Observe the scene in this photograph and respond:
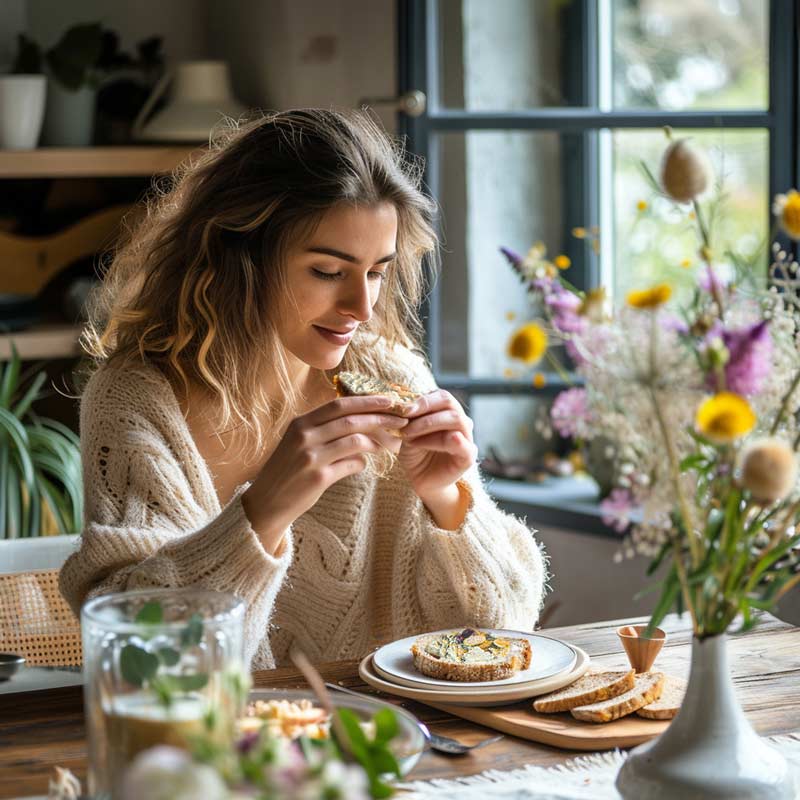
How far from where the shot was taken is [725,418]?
37.0 inches

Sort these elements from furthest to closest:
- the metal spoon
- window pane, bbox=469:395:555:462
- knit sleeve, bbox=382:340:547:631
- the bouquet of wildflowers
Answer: window pane, bbox=469:395:555:462, knit sleeve, bbox=382:340:547:631, the metal spoon, the bouquet of wildflowers

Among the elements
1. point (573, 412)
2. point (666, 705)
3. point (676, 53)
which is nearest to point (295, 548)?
point (666, 705)

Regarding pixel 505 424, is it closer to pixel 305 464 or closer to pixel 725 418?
pixel 305 464

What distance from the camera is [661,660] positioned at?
161cm

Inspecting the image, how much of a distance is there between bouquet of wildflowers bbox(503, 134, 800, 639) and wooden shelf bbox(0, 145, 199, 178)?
2679mm

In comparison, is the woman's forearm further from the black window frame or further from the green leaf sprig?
the black window frame

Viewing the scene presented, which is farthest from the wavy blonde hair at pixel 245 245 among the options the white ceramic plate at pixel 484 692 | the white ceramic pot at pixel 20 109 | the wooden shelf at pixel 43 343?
the white ceramic pot at pixel 20 109

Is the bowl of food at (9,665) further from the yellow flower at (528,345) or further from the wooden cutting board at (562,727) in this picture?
the yellow flower at (528,345)

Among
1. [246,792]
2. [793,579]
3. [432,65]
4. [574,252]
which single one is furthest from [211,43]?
[246,792]

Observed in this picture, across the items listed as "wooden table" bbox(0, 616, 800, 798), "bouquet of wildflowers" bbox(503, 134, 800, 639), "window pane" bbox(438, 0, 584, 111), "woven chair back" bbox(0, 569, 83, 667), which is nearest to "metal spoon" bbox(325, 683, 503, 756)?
"wooden table" bbox(0, 616, 800, 798)

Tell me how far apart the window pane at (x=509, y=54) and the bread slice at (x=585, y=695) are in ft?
6.71

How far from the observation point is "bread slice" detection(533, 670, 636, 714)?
139 cm

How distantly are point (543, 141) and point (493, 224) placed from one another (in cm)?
25

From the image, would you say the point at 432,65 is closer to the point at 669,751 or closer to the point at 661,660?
the point at 661,660
